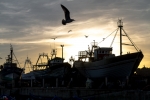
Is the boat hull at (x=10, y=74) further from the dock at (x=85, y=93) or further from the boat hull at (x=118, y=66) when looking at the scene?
the boat hull at (x=118, y=66)

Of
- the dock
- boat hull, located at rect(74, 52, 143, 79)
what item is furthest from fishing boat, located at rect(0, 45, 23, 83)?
boat hull, located at rect(74, 52, 143, 79)

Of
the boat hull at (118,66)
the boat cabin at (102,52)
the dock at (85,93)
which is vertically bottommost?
the dock at (85,93)

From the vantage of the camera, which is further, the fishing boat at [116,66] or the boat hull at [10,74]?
the boat hull at [10,74]

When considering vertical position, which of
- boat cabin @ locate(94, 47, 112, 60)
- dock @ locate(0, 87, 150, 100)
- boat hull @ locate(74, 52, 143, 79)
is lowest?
dock @ locate(0, 87, 150, 100)

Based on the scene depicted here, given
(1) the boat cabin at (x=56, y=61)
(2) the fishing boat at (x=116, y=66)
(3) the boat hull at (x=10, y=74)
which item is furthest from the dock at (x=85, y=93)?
(3) the boat hull at (x=10, y=74)

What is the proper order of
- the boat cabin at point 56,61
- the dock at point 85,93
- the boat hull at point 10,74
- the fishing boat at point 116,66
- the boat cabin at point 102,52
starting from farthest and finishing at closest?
1. the boat hull at point 10,74
2. the boat cabin at point 56,61
3. the boat cabin at point 102,52
4. the fishing boat at point 116,66
5. the dock at point 85,93

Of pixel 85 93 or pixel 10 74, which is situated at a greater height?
pixel 10 74

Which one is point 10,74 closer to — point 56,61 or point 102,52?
point 56,61

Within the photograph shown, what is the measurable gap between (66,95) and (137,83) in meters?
9.29

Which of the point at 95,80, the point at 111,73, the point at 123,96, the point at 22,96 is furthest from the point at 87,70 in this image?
the point at 123,96

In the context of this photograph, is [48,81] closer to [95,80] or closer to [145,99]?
[95,80]

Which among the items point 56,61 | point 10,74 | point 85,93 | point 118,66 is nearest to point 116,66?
point 118,66

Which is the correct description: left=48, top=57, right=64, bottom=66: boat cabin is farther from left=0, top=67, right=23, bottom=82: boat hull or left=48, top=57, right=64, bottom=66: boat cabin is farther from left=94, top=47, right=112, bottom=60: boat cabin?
left=94, top=47, right=112, bottom=60: boat cabin

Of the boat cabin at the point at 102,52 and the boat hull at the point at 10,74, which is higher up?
the boat cabin at the point at 102,52
